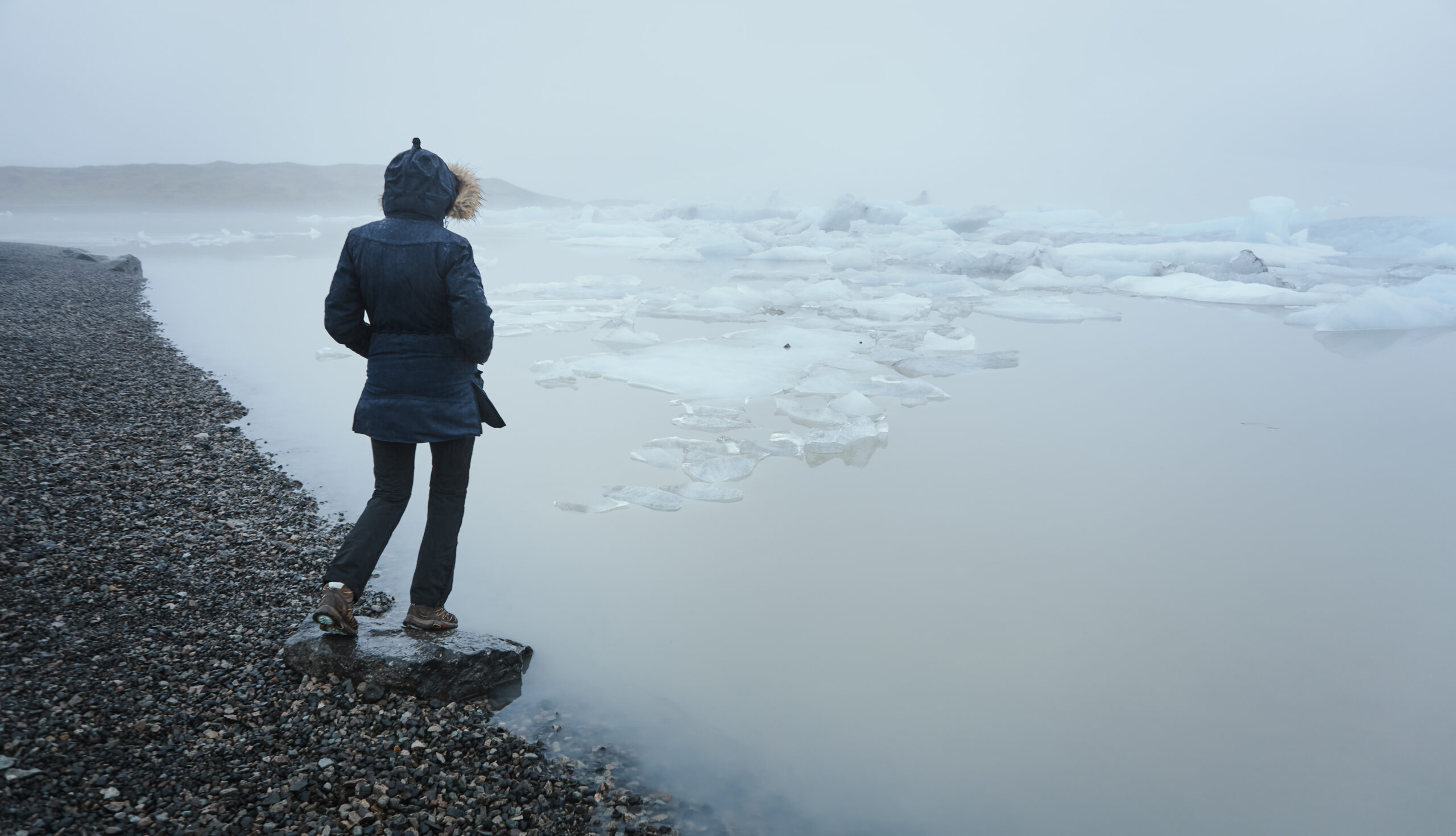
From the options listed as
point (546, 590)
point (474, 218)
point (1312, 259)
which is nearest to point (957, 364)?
point (546, 590)

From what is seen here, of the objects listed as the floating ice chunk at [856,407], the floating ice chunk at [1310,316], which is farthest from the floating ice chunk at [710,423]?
the floating ice chunk at [1310,316]

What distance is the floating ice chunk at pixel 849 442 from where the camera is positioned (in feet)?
17.6

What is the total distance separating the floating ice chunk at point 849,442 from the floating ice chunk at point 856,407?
5.6 inches

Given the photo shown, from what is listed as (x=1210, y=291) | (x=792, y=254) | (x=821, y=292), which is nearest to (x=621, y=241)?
(x=792, y=254)

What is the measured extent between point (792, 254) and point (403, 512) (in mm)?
18147

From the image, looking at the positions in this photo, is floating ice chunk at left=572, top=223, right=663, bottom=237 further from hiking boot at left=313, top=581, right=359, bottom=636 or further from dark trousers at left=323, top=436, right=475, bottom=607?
hiking boot at left=313, top=581, right=359, bottom=636

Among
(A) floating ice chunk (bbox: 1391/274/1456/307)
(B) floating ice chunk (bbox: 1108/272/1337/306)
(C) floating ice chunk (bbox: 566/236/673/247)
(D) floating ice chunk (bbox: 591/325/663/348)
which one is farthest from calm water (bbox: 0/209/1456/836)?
(C) floating ice chunk (bbox: 566/236/673/247)

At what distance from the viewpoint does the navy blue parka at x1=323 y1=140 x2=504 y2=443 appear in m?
2.40

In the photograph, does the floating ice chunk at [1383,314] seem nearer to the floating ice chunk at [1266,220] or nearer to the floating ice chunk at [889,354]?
the floating ice chunk at [889,354]

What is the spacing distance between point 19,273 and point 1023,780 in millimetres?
13740

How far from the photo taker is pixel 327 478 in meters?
4.54

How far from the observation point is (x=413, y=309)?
2443 millimetres

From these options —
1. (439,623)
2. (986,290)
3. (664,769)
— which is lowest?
(664,769)

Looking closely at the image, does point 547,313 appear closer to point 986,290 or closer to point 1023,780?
point 986,290
